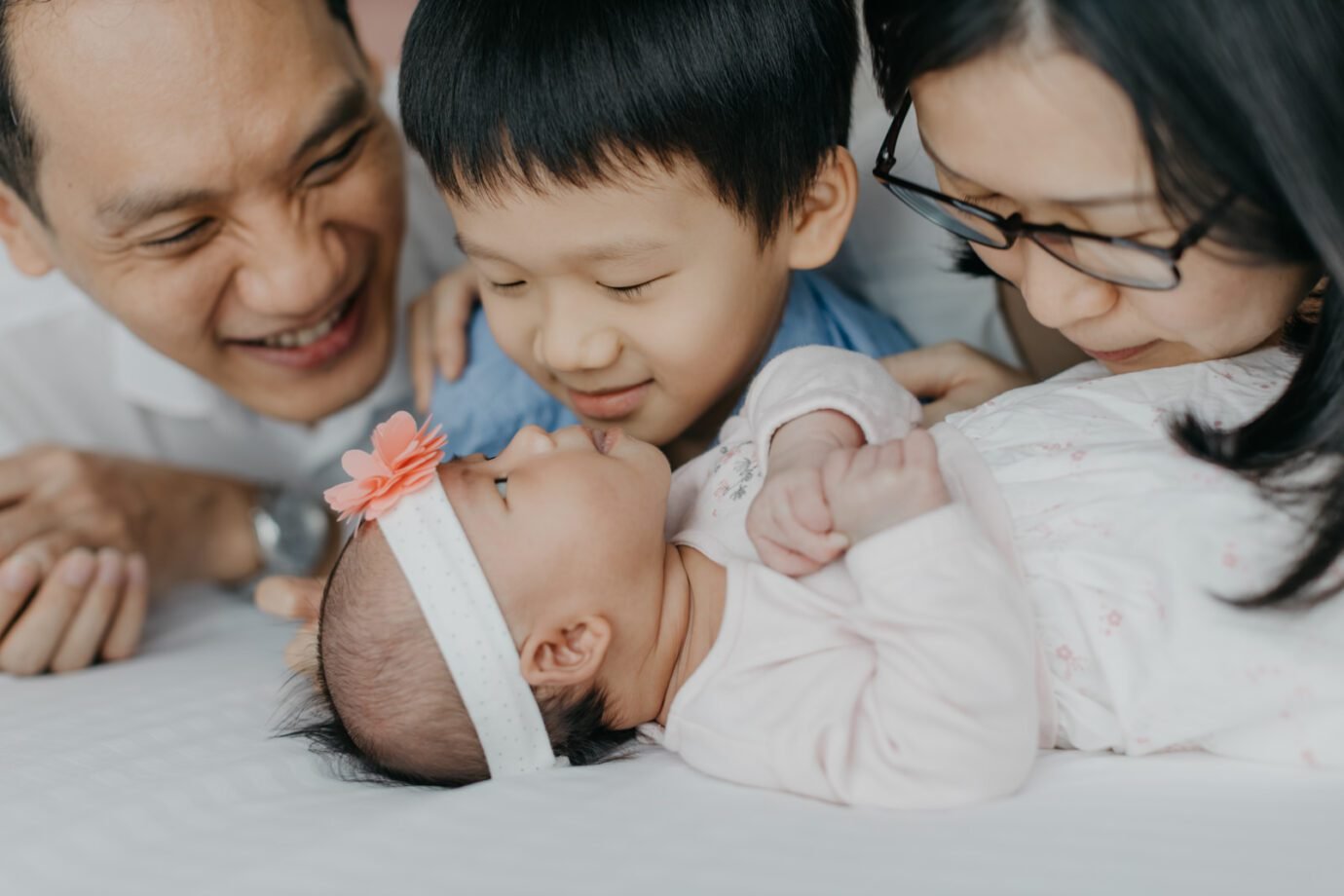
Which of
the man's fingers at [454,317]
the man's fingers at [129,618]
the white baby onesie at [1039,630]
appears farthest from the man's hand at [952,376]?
the man's fingers at [129,618]

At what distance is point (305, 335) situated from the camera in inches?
68.8

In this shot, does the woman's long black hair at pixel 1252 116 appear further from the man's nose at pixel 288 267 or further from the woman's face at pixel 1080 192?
the man's nose at pixel 288 267

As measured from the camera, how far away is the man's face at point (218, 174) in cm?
141

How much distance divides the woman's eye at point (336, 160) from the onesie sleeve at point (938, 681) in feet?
3.16

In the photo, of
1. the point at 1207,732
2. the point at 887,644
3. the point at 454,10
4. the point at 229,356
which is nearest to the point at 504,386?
the point at 229,356

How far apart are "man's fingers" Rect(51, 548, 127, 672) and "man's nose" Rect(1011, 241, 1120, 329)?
4.00ft

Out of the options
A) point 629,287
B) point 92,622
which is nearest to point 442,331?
point 629,287

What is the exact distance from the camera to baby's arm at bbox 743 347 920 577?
42.1 inches

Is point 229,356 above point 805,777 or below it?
above

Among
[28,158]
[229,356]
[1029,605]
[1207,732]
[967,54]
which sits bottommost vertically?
[1207,732]

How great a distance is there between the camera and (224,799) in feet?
3.66

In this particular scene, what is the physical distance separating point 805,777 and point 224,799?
55 centimetres

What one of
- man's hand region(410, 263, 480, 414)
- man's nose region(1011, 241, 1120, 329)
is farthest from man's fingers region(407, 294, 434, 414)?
man's nose region(1011, 241, 1120, 329)

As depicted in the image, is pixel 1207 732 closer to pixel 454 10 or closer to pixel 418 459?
pixel 418 459
